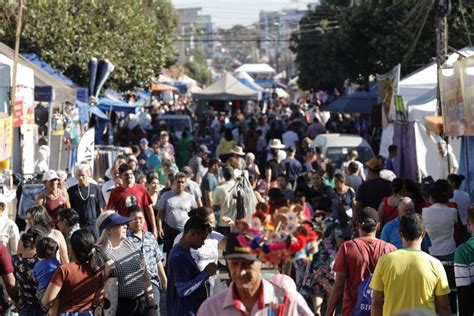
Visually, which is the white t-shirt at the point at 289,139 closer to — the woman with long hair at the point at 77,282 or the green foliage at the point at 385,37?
the green foliage at the point at 385,37

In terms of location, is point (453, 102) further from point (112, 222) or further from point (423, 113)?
point (112, 222)

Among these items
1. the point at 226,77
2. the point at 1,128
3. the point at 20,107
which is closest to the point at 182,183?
the point at 1,128

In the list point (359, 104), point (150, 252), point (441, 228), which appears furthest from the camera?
point (359, 104)

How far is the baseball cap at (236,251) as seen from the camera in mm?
5590

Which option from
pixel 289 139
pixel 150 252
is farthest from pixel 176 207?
pixel 289 139

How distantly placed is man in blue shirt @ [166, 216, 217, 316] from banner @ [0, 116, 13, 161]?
26.5 ft

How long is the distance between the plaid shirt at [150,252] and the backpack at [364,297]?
1.61 meters

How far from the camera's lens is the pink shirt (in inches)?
221

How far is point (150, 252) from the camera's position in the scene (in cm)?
928

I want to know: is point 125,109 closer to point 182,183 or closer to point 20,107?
point 20,107

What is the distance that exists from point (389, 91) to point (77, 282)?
16474mm

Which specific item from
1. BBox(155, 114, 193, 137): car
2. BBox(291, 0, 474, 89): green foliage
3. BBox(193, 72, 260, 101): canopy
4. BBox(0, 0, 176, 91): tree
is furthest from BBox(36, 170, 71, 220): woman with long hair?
BBox(193, 72, 260, 101): canopy

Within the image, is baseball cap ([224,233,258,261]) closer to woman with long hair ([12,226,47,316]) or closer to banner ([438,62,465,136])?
woman with long hair ([12,226,47,316])

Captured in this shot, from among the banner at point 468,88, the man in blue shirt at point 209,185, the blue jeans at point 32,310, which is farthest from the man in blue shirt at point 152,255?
the man in blue shirt at point 209,185
